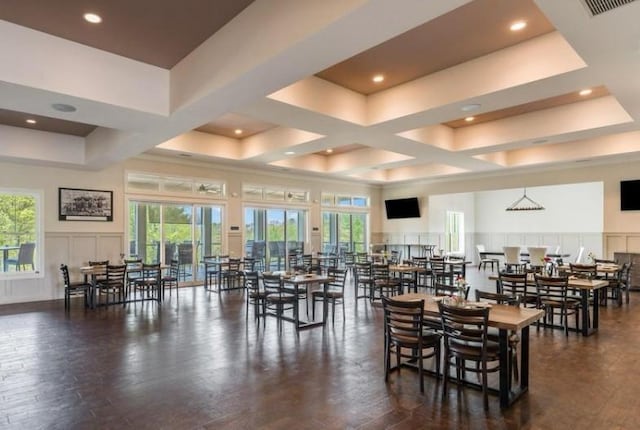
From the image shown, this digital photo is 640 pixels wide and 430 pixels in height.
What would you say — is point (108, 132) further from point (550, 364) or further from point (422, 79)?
point (550, 364)

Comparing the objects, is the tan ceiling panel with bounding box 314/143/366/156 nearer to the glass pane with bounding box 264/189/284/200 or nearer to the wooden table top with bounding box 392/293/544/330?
the glass pane with bounding box 264/189/284/200

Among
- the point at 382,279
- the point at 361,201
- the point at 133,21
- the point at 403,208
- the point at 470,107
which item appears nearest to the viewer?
the point at 133,21

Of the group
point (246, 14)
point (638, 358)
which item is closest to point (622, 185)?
point (638, 358)

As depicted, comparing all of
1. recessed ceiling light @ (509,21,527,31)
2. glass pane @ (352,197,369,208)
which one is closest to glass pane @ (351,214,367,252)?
glass pane @ (352,197,369,208)

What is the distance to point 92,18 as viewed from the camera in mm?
3922

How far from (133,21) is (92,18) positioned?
0.40 metres

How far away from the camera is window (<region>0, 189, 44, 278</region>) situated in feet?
26.8

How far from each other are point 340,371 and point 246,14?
150 inches

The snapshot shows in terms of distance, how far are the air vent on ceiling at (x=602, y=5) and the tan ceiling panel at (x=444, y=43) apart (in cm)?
89

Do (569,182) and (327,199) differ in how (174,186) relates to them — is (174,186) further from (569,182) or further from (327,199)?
(569,182)

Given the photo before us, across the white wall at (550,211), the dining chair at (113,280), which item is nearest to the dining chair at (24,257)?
the dining chair at (113,280)

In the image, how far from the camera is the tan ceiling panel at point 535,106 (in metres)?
6.74

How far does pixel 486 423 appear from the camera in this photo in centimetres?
304

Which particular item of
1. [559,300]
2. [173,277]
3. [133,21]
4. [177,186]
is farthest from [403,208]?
[133,21]
